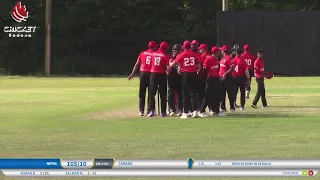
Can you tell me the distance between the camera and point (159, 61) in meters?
24.1

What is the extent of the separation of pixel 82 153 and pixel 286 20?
47.1 metres

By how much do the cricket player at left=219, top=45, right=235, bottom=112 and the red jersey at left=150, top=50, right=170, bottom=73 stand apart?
2421mm

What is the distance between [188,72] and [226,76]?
334 centimetres

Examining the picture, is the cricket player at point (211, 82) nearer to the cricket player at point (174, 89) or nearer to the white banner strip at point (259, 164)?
the cricket player at point (174, 89)

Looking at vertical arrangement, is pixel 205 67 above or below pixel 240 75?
above

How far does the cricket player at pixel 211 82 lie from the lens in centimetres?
2383

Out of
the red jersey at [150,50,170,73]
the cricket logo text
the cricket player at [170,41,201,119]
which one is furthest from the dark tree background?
the cricket player at [170,41,201,119]

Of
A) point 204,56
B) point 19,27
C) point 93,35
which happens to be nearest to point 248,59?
point 204,56

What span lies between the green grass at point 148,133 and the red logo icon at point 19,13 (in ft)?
118

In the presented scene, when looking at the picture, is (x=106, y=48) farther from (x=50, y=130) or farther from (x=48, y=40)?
(x=50, y=130)

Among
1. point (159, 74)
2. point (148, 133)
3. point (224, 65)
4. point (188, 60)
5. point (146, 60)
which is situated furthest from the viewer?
point (224, 65)

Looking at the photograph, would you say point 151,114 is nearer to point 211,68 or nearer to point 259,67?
point 211,68

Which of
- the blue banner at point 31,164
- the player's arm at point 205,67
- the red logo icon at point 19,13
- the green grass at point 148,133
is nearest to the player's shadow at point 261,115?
the green grass at point 148,133

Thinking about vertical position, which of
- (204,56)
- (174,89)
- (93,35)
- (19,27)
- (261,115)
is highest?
(19,27)
